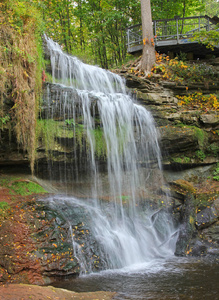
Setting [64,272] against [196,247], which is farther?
[196,247]

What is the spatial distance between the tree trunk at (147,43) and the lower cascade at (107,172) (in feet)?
13.2

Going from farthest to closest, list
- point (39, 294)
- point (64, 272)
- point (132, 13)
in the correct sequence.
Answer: point (132, 13), point (64, 272), point (39, 294)

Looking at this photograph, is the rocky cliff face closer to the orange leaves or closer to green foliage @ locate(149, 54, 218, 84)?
the orange leaves

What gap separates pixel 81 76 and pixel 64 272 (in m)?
8.00

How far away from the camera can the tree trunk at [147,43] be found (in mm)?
13930

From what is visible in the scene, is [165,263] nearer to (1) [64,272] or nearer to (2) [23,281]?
(1) [64,272]

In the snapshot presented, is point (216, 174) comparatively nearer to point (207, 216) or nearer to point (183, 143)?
point (183, 143)

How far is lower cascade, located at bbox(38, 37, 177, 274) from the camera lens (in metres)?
7.07

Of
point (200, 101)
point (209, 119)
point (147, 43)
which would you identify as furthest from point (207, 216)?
point (147, 43)

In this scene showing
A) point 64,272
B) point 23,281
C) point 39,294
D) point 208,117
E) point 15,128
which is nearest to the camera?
point 39,294

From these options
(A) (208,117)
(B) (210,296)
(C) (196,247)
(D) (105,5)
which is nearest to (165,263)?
(C) (196,247)

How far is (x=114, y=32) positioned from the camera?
1959 centimetres

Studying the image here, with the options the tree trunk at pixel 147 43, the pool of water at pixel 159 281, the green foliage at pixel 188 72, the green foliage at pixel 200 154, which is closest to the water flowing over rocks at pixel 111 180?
the green foliage at pixel 200 154

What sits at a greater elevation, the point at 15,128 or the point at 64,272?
the point at 15,128
